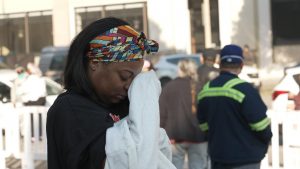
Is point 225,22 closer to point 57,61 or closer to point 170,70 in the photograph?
point 170,70

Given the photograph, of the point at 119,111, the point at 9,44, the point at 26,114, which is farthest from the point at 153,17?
the point at 119,111

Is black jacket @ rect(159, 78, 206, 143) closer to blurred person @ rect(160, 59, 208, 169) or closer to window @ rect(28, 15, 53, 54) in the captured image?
blurred person @ rect(160, 59, 208, 169)

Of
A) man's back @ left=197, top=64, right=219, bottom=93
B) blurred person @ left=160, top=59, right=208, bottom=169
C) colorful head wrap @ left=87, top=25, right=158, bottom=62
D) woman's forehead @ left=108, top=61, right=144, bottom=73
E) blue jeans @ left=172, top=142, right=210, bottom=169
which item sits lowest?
blue jeans @ left=172, top=142, right=210, bottom=169

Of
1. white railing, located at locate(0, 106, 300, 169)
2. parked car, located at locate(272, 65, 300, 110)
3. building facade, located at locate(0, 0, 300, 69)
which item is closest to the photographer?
white railing, located at locate(0, 106, 300, 169)

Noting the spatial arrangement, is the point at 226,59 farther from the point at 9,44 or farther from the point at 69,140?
the point at 9,44

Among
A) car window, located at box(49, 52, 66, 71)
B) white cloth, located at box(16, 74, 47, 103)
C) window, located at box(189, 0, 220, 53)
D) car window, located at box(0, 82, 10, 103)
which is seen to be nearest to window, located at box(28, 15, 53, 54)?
window, located at box(189, 0, 220, 53)

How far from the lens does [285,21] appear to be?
2834cm

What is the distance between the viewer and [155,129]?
1816mm

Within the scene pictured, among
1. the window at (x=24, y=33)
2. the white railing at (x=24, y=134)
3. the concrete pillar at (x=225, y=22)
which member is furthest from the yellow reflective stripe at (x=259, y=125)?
the window at (x=24, y=33)

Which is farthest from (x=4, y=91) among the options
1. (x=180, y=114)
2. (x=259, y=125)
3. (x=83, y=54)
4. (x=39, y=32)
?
(x=39, y=32)

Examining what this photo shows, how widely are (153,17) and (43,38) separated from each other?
6618 mm

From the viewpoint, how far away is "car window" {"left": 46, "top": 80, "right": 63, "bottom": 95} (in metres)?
13.3

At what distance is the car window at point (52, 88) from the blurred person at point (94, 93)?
37.2ft

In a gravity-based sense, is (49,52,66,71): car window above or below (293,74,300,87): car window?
above
